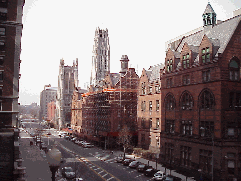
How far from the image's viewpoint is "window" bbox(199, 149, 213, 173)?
120 feet

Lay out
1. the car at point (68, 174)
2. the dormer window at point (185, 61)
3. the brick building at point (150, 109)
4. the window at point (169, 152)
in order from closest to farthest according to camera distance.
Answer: the car at point (68, 174)
the dormer window at point (185, 61)
the window at point (169, 152)
the brick building at point (150, 109)

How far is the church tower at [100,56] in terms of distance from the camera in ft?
440

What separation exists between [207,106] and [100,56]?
10103cm

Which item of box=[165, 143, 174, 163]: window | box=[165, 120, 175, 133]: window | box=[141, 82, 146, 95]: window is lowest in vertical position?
box=[165, 143, 174, 163]: window

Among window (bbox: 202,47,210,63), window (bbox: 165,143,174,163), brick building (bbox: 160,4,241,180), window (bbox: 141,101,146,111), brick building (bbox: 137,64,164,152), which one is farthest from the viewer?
window (bbox: 141,101,146,111)

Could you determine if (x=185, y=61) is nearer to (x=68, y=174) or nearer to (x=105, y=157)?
(x=68, y=174)

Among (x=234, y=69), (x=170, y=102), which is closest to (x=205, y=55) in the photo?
(x=234, y=69)

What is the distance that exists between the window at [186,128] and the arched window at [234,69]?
31.1 feet

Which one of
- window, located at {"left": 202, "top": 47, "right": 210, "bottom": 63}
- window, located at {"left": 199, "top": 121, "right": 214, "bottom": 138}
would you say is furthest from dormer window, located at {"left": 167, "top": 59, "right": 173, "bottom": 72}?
window, located at {"left": 199, "top": 121, "right": 214, "bottom": 138}

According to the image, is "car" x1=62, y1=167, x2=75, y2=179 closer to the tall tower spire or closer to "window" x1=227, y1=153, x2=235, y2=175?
"window" x1=227, y1=153, x2=235, y2=175

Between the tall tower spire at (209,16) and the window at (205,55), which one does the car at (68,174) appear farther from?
the tall tower spire at (209,16)

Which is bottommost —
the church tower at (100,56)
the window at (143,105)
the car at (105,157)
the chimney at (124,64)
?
the car at (105,157)

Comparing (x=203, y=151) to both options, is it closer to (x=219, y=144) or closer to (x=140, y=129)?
→ (x=219, y=144)

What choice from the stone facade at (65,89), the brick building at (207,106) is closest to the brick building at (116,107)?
the brick building at (207,106)
